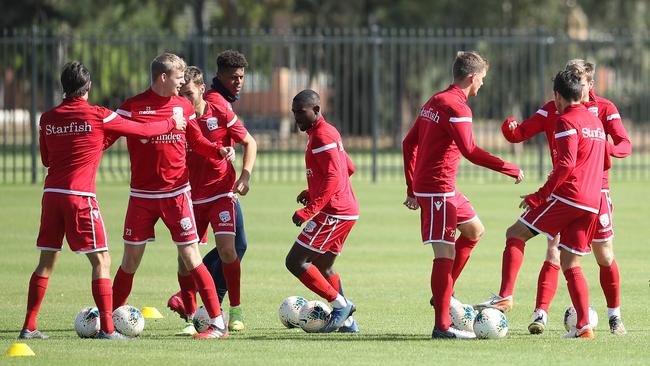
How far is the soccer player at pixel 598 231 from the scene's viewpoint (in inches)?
387

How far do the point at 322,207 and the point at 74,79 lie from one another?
2.08 meters

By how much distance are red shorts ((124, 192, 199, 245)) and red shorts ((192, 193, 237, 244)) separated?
517 mm

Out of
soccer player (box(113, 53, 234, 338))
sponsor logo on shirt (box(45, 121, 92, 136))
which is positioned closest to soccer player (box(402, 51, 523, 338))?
soccer player (box(113, 53, 234, 338))

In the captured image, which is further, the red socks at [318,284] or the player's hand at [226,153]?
the player's hand at [226,153]

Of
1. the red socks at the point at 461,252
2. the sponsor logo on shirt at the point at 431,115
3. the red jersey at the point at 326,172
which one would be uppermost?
the sponsor logo on shirt at the point at 431,115

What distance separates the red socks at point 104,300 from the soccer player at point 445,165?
237 centimetres

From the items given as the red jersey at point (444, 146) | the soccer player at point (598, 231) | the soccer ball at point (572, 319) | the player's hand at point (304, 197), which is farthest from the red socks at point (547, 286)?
the player's hand at point (304, 197)

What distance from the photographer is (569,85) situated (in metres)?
9.58

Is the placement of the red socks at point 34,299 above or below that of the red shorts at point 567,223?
below

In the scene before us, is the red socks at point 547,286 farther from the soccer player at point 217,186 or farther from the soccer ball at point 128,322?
the soccer ball at point 128,322

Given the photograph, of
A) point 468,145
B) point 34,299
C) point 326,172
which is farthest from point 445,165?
point 34,299

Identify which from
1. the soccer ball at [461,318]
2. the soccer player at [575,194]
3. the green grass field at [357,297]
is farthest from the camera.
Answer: the soccer ball at [461,318]

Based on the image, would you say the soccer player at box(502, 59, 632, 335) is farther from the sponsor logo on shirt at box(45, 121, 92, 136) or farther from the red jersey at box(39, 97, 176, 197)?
the sponsor logo on shirt at box(45, 121, 92, 136)

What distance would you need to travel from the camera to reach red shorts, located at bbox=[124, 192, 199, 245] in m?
9.73
